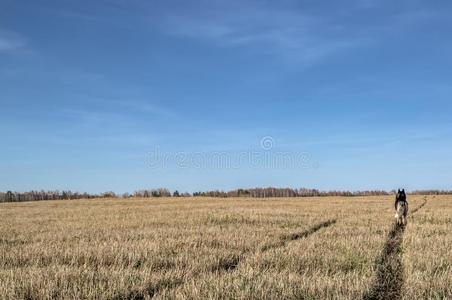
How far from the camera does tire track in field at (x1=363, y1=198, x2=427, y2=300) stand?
700cm

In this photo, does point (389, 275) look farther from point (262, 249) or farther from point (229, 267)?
point (262, 249)

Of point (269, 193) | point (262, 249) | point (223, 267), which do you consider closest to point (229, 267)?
point (223, 267)

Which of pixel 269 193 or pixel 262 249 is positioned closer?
pixel 262 249

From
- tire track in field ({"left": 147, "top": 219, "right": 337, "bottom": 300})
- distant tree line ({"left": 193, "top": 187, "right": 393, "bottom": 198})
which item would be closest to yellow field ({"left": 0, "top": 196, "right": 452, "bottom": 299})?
tire track in field ({"left": 147, "top": 219, "right": 337, "bottom": 300})

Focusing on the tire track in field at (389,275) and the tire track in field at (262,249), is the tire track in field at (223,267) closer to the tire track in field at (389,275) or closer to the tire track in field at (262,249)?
the tire track in field at (262,249)

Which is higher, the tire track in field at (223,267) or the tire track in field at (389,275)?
the tire track in field at (223,267)

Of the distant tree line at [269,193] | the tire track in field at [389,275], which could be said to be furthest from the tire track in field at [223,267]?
the distant tree line at [269,193]

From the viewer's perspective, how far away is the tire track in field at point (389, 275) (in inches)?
275

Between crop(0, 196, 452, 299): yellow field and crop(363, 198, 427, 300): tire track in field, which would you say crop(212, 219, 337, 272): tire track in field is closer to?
crop(0, 196, 452, 299): yellow field

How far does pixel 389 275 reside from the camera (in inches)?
331

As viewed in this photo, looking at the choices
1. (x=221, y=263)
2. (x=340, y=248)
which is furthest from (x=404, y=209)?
(x=221, y=263)

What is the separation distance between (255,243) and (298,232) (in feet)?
11.0

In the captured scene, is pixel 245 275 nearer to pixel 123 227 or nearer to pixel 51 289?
pixel 51 289

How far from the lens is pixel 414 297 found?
659cm
